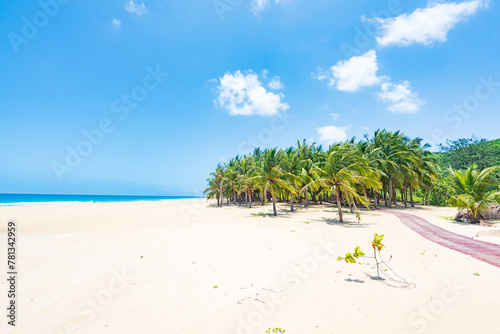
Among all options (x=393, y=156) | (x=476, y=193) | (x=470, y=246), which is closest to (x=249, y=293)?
(x=470, y=246)

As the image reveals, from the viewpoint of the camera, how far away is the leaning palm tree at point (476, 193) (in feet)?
52.2

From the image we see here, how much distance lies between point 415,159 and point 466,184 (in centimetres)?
1453

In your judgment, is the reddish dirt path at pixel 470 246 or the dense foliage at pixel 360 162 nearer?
the reddish dirt path at pixel 470 246

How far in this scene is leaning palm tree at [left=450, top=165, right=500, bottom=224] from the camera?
1590 centimetres

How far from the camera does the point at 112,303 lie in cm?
521

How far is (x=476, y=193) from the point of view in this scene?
16250 millimetres

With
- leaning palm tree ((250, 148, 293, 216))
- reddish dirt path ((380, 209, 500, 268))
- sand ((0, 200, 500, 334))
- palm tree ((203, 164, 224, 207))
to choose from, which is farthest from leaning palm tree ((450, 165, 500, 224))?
palm tree ((203, 164, 224, 207))

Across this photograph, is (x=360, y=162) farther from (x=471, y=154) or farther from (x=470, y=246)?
(x=471, y=154)

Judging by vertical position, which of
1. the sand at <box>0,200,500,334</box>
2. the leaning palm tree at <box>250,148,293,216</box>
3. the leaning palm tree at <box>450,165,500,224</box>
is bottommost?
the sand at <box>0,200,500,334</box>

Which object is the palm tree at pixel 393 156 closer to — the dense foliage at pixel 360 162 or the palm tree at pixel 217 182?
the dense foliage at pixel 360 162

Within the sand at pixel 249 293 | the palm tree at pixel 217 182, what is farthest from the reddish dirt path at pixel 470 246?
the palm tree at pixel 217 182

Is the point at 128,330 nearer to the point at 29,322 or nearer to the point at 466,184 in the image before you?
the point at 29,322

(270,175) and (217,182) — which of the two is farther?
(217,182)

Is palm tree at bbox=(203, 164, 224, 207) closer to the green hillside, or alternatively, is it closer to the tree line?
the tree line
